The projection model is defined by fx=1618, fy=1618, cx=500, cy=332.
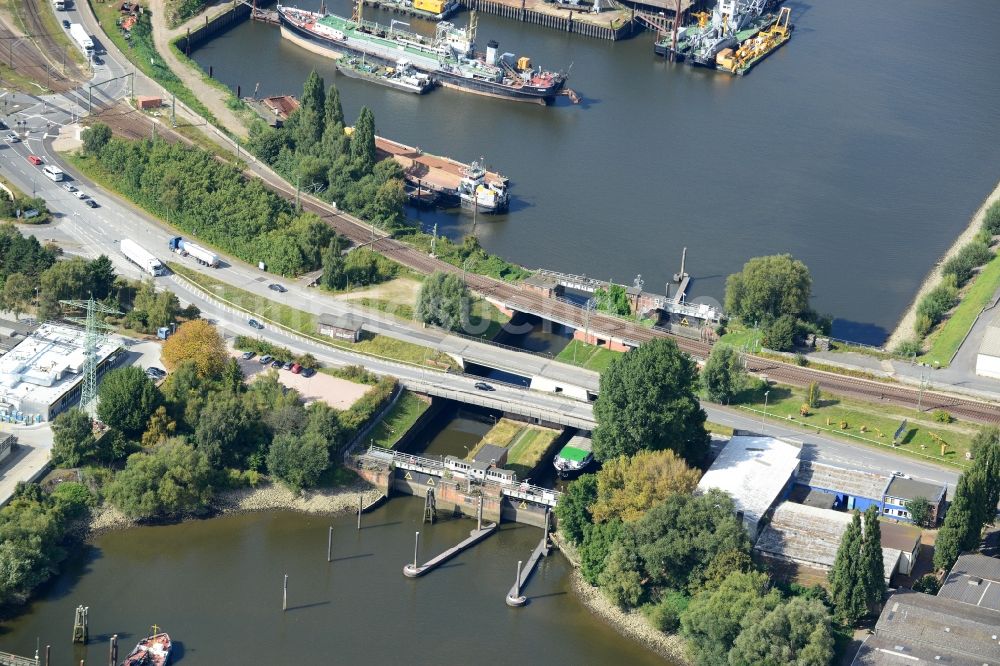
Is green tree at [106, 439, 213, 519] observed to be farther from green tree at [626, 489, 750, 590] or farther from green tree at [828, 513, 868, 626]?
green tree at [828, 513, 868, 626]

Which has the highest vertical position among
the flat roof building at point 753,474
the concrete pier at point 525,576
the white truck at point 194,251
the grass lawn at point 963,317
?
Result: the grass lawn at point 963,317

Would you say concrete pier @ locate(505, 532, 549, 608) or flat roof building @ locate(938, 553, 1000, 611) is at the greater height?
flat roof building @ locate(938, 553, 1000, 611)

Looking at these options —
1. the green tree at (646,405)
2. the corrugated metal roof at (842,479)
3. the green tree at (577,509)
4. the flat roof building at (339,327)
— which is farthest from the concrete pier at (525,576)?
the flat roof building at (339,327)

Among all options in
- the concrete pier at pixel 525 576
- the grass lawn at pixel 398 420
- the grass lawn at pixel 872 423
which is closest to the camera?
the concrete pier at pixel 525 576

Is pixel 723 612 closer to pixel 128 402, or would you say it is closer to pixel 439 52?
pixel 128 402

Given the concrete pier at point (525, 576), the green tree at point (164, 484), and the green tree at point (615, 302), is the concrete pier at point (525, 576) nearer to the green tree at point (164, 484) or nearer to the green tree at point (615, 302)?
the green tree at point (164, 484)

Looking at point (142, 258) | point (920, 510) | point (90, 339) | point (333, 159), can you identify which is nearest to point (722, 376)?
point (920, 510)

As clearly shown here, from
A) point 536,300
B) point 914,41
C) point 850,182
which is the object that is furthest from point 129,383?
point 914,41

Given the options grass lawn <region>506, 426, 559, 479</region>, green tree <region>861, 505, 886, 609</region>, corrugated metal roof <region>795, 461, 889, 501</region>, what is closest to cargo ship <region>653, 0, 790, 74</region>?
grass lawn <region>506, 426, 559, 479</region>
